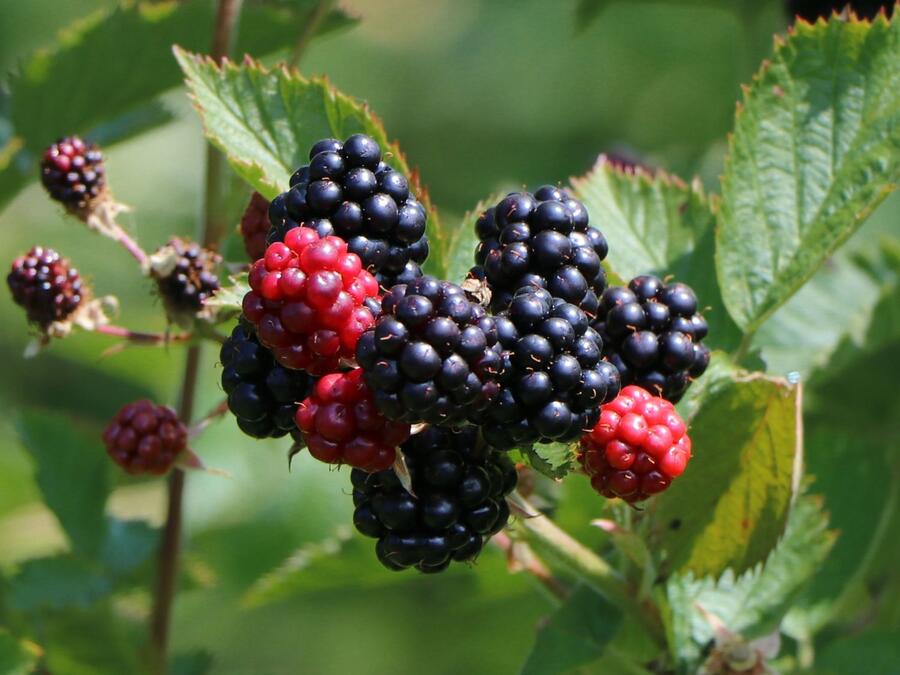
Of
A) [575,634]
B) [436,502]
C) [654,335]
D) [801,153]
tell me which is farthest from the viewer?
[801,153]

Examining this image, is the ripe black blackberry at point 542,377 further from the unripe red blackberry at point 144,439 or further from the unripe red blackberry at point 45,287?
the unripe red blackberry at point 45,287

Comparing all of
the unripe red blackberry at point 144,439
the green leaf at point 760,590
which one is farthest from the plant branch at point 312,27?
the green leaf at point 760,590

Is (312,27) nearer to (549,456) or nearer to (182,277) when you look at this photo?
(182,277)

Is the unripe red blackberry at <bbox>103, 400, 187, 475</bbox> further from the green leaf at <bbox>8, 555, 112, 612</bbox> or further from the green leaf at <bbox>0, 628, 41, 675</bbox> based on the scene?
the green leaf at <bbox>8, 555, 112, 612</bbox>

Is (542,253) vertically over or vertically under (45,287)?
over

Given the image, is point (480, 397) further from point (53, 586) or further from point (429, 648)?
point (429, 648)

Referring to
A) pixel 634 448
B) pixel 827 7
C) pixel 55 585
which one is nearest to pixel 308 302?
pixel 634 448

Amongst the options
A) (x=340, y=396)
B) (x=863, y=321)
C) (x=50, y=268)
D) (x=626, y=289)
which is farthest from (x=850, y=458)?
(x=50, y=268)
